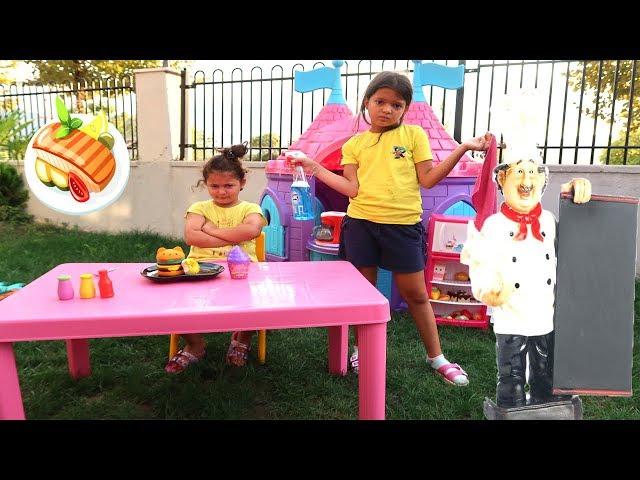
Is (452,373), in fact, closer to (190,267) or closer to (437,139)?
(190,267)

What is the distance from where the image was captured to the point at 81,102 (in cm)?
846

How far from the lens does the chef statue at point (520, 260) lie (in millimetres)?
1925

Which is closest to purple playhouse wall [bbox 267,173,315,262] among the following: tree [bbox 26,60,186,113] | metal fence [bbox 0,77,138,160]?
metal fence [bbox 0,77,138,160]

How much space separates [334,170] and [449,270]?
1.26 metres

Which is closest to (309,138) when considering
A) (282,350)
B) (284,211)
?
(284,211)

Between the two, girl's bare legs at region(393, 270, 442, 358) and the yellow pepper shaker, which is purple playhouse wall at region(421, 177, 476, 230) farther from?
the yellow pepper shaker

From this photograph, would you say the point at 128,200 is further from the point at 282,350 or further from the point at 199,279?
the point at 199,279

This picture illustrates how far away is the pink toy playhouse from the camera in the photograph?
13.2 ft

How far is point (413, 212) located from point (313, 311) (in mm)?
1087

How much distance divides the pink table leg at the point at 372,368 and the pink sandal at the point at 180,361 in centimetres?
131

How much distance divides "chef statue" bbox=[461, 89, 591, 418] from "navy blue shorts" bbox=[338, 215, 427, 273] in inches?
29.4

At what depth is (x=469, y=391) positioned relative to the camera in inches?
107

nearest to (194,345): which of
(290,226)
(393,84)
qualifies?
(290,226)

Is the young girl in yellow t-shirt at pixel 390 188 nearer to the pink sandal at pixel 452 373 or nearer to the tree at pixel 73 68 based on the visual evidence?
the pink sandal at pixel 452 373
